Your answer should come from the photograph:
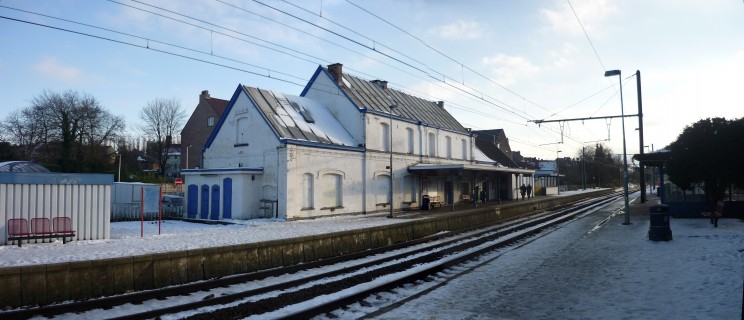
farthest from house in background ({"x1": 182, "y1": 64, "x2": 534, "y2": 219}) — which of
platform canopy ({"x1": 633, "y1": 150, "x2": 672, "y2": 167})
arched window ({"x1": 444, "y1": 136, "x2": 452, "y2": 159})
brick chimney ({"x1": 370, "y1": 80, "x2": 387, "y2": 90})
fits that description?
platform canopy ({"x1": 633, "y1": 150, "x2": 672, "y2": 167})

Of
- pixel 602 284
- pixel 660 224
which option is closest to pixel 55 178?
pixel 602 284

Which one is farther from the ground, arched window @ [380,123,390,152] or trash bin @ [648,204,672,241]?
arched window @ [380,123,390,152]

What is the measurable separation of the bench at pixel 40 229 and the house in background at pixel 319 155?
33.9ft

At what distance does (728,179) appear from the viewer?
20.2 metres

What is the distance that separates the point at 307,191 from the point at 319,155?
2.20 m

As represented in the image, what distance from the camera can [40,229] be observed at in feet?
46.9

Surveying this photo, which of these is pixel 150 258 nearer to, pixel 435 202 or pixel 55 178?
pixel 55 178

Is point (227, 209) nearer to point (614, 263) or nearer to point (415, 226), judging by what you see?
point (415, 226)

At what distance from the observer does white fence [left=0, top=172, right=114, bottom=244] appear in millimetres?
13953

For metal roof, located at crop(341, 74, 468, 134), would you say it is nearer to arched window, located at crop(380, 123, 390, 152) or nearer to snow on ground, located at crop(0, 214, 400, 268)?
arched window, located at crop(380, 123, 390, 152)

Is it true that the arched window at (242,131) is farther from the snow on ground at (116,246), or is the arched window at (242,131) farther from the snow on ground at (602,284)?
the snow on ground at (602,284)

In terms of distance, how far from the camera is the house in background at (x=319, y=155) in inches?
997

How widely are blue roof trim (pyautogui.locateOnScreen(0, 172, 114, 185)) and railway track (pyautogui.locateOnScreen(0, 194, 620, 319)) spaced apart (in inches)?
310

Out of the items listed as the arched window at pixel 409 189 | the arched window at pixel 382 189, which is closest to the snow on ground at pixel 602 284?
the arched window at pixel 382 189
